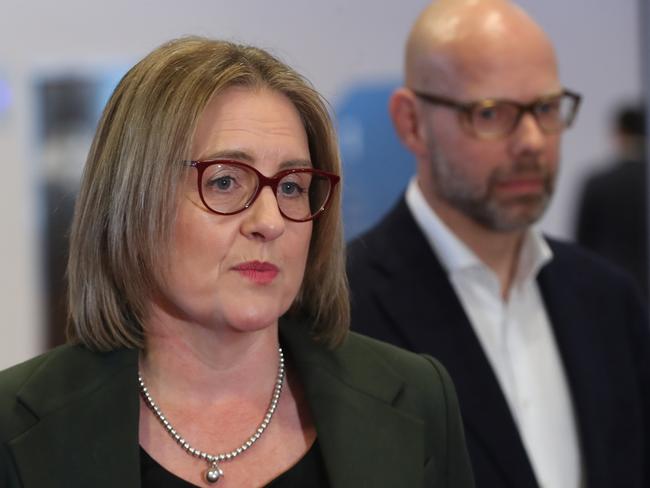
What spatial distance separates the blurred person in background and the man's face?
2.31 meters

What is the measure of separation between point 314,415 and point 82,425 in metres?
0.39

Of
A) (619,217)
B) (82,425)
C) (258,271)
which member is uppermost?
(258,271)

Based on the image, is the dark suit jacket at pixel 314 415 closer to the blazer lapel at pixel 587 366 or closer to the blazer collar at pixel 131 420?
the blazer collar at pixel 131 420

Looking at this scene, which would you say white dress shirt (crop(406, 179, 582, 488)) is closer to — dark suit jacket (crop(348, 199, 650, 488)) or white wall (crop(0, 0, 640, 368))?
dark suit jacket (crop(348, 199, 650, 488))

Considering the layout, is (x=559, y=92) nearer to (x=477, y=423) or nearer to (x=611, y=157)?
(x=477, y=423)

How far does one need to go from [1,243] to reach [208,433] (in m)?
2.08

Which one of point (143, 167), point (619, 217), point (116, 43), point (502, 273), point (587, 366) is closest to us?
point (143, 167)

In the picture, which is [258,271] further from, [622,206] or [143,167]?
[622,206]

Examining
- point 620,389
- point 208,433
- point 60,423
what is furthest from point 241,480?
point 620,389

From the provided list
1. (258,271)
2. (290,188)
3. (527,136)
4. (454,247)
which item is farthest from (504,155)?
(258,271)

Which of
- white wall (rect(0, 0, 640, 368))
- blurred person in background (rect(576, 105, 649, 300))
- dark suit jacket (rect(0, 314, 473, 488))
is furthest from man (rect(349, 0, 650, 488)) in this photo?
blurred person in background (rect(576, 105, 649, 300))

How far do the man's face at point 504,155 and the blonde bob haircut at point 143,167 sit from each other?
0.76 meters

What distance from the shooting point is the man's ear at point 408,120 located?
2.84 m

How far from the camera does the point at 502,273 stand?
2789 millimetres
